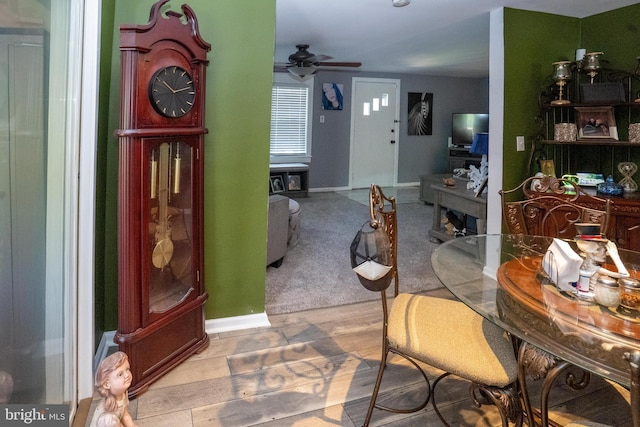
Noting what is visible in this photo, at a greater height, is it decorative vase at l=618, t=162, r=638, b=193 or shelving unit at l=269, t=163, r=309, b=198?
shelving unit at l=269, t=163, r=309, b=198

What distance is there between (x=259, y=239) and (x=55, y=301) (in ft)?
3.71

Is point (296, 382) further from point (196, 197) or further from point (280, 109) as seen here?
point (280, 109)

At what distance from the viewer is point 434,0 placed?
312 cm

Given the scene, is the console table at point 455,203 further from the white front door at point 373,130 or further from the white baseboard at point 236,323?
the white front door at point 373,130

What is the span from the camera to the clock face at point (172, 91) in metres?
1.84

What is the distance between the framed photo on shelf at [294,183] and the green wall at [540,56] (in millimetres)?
4281

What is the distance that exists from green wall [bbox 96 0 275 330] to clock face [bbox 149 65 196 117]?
0.27 m

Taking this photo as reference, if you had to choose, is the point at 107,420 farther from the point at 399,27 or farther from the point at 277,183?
the point at 277,183

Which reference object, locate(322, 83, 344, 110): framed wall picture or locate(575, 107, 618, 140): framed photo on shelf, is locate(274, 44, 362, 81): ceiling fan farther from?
locate(575, 107, 618, 140): framed photo on shelf

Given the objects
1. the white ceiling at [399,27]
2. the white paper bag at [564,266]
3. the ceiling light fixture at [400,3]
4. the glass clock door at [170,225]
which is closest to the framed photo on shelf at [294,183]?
the white ceiling at [399,27]

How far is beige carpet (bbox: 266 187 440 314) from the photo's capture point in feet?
10.0

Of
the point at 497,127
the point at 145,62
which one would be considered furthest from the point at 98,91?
the point at 497,127

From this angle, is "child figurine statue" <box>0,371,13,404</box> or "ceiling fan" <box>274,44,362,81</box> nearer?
"child figurine statue" <box>0,371,13,404</box>

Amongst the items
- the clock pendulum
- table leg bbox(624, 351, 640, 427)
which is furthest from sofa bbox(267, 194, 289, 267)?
table leg bbox(624, 351, 640, 427)
